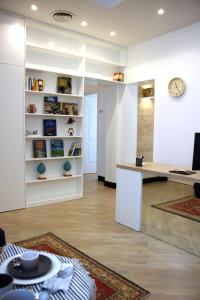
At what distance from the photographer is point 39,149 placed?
4543 millimetres

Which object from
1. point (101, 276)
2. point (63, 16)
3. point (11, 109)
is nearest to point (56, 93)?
point (11, 109)

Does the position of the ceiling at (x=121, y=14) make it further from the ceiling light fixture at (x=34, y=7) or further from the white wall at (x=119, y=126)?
the white wall at (x=119, y=126)

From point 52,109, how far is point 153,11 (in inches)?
88.9

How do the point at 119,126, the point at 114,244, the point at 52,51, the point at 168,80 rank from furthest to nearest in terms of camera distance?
the point at 119,126 < the point at 168,80 < the point at 52,51 < the point at 114,244

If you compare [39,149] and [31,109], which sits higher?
[31,109]

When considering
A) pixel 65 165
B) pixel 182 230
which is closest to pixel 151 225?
pixel 182 230

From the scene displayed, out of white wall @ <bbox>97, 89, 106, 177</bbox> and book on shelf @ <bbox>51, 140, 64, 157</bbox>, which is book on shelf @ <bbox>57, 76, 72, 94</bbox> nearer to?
book on shelf @ <bbox>51, 140, 64, 157</bbox>

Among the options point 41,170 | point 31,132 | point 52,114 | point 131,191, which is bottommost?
point 131,191

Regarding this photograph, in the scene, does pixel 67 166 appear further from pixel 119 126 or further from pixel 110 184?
pixel 119 126

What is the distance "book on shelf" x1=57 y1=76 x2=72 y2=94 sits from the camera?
472cm

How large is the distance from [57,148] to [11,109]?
1.11m

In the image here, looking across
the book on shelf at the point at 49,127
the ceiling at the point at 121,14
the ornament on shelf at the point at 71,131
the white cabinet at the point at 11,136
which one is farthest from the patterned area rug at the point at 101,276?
the ceiling at the point at 121,14

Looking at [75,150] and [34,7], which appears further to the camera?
[75,150]

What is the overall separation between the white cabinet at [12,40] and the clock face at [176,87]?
2.67 metres
